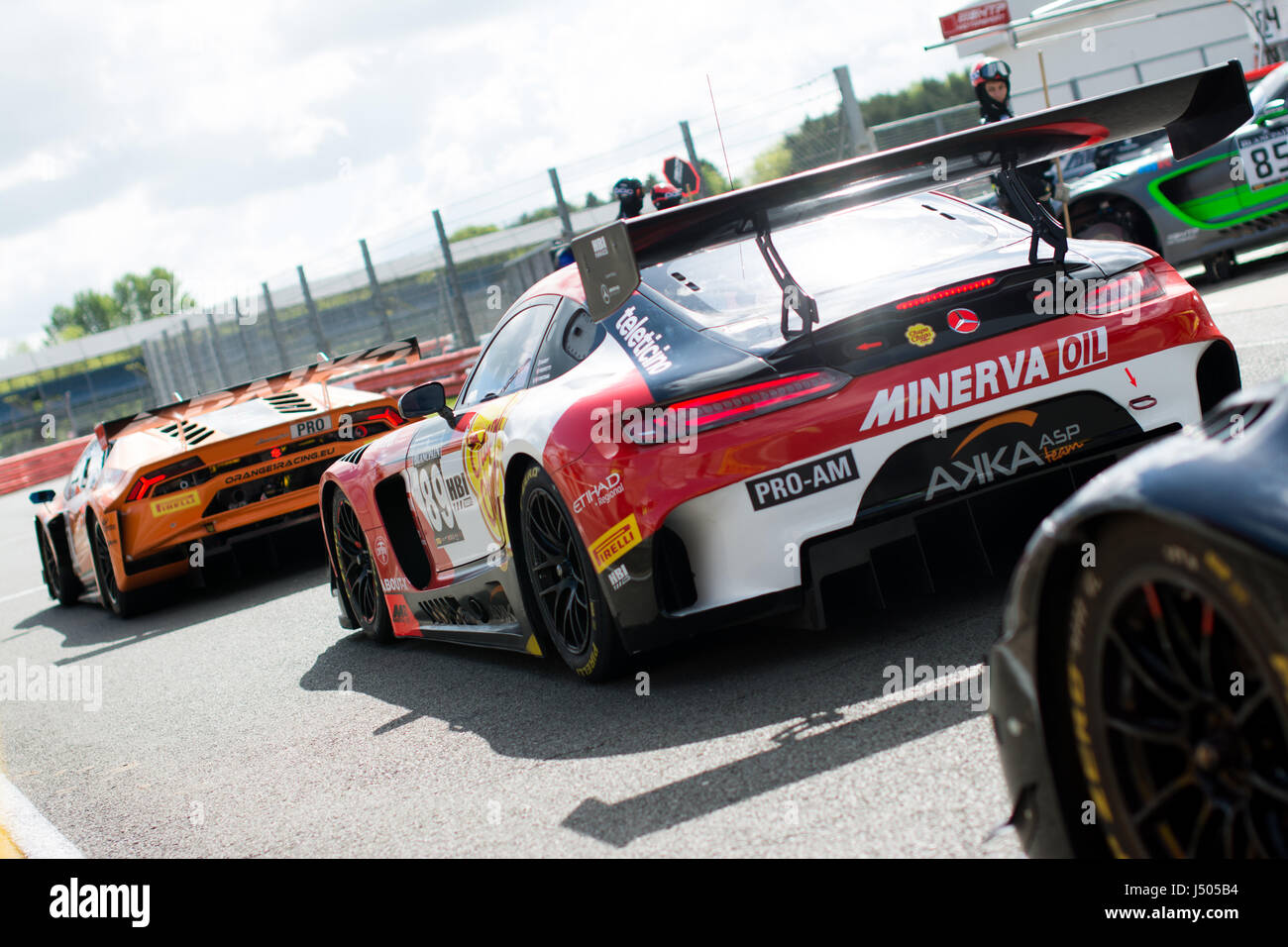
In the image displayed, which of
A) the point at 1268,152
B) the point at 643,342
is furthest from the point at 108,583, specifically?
the point at 1268,152

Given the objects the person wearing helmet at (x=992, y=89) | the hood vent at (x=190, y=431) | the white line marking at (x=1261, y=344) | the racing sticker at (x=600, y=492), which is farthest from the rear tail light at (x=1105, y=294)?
the hood vent at (x=190, y=431)

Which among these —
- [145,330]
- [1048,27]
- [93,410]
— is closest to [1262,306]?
[1048,27]

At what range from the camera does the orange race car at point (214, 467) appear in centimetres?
932

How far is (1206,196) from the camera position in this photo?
37.2 feet

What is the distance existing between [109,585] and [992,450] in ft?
25.5

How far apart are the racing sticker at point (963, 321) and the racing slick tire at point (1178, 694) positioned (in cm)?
215

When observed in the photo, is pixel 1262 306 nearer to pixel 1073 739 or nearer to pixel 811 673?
pixel 811 673

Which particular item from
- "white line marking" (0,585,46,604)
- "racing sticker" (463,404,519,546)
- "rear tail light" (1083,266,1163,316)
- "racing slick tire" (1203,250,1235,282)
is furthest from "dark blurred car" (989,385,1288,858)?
"white line marking" (0,585,46,604)

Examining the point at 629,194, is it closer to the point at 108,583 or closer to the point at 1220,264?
the point at 108,583

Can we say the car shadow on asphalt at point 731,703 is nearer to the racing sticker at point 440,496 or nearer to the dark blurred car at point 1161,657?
the racing sticker at point 440,496

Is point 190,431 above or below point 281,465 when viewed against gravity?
above
